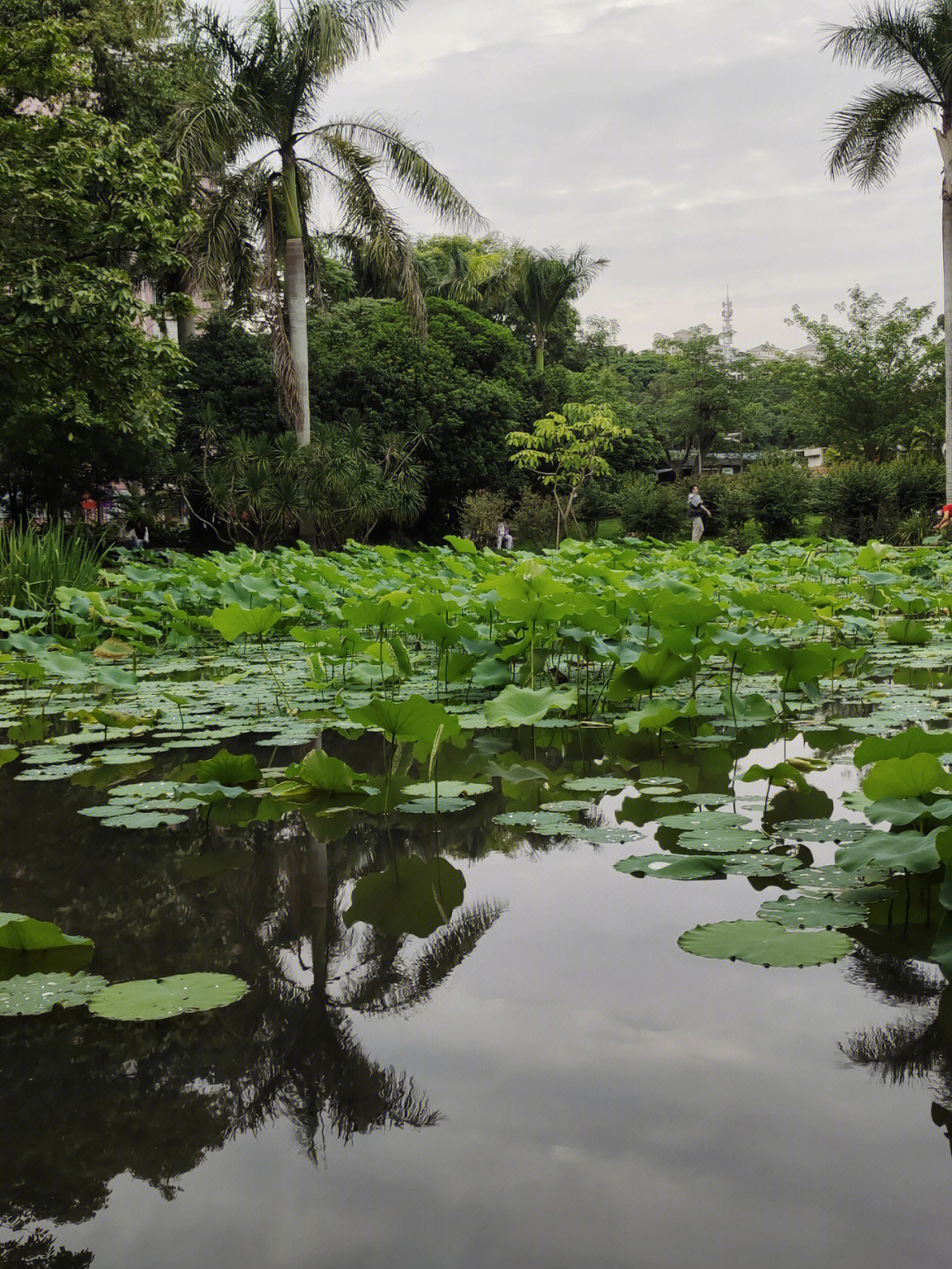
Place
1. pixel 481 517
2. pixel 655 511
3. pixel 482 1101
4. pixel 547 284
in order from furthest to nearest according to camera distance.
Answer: pixel 547 284
pixel 655 511
pixel 481 517
pixel 482 1101

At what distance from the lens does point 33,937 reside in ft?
5.79

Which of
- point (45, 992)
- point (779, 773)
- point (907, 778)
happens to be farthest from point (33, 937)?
point (779, 773)

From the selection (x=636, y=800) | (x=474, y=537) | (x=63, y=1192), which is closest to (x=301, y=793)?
(x=636, y=800)

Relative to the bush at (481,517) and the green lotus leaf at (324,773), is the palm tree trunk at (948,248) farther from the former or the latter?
the green lotus leaf at (324,773)

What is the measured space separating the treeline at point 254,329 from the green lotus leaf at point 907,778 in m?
10.2

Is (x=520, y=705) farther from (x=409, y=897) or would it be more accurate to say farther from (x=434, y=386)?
(x=434, y=386)

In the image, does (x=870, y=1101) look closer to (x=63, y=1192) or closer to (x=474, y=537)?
(x=63, y=1192)

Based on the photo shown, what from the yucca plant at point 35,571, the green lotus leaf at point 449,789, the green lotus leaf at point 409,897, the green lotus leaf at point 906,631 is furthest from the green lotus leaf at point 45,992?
the yucca plant at point 35,571

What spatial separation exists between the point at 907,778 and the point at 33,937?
4.94 ft

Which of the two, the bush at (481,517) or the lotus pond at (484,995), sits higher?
the bush at (481,517)

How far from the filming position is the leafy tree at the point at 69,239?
10336mm

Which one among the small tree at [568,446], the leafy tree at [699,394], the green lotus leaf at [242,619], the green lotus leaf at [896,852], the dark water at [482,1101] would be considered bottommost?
the dark water at [482,1101]

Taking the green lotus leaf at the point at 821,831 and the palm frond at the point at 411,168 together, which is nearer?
the green lotus leaf at the point at 821,831

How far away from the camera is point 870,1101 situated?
1.35m
